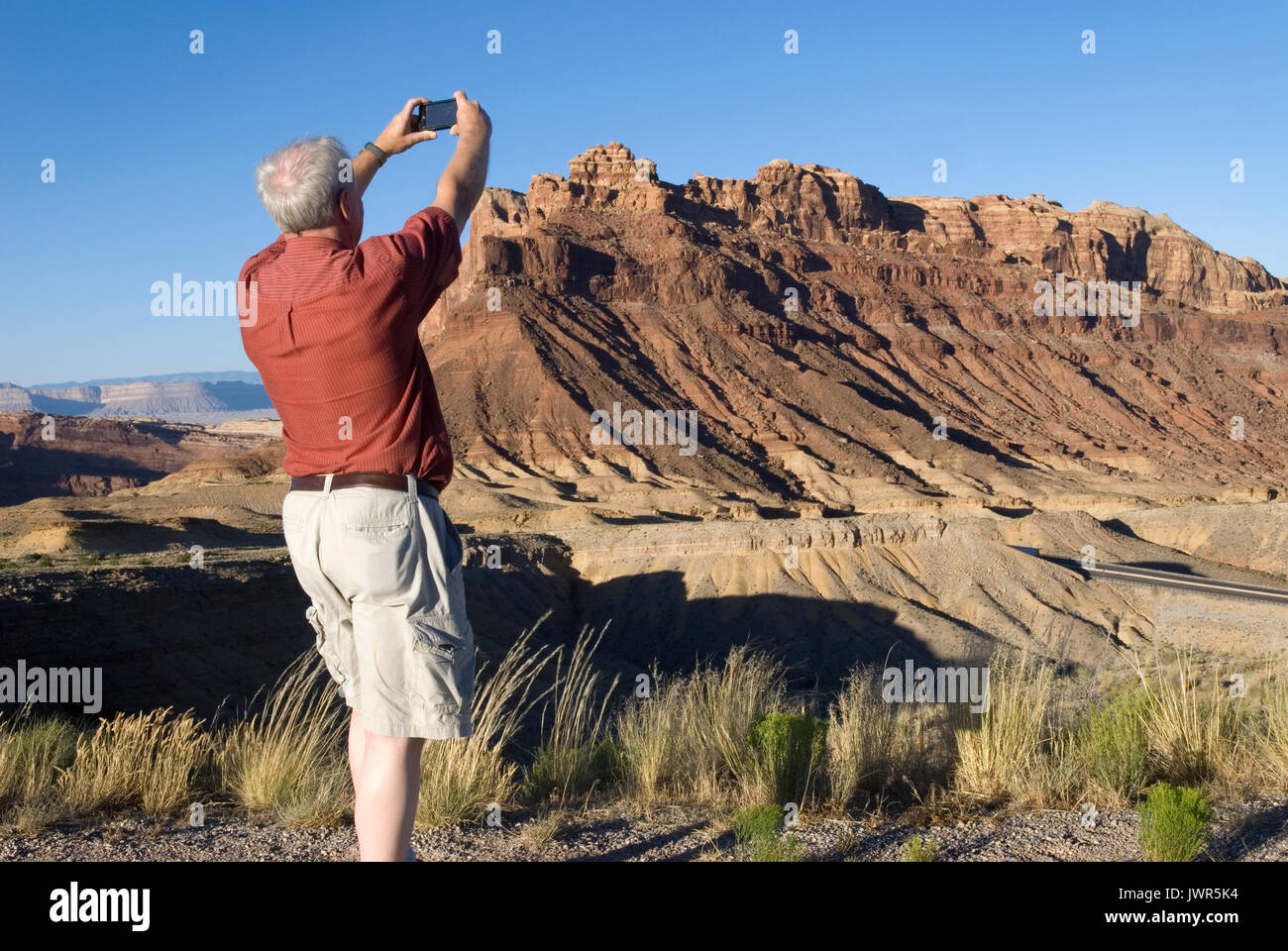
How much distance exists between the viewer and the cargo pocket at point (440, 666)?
3.51 meters

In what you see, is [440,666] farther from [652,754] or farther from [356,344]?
[652,754]

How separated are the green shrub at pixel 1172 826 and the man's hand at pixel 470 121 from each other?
3942 millimetres

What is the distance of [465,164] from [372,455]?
109 centimetres

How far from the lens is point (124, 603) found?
22734mm

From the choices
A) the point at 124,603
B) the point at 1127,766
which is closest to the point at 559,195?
the point at 124,603

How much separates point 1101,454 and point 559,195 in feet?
188

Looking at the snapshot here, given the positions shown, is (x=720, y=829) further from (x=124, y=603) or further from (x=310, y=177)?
(x=124, y=603)

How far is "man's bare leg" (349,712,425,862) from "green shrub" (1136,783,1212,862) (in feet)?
10.4

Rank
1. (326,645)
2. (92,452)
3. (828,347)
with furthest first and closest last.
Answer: (92,452)
(828,347)
(326,645)

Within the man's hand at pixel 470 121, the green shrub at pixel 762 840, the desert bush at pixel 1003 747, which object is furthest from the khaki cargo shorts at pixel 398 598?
A: the desert bush at pixel 1003 747

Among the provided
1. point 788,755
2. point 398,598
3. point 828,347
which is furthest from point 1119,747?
point 828,347

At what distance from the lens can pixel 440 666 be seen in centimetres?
352

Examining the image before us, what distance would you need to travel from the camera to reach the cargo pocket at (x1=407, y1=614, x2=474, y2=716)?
3.51 meters

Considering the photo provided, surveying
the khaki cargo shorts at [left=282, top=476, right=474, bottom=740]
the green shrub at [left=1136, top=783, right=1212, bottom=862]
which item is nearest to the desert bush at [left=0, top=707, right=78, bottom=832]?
the khaki cargo shorts at [left=282, top=476, right=474, bottom=740]
